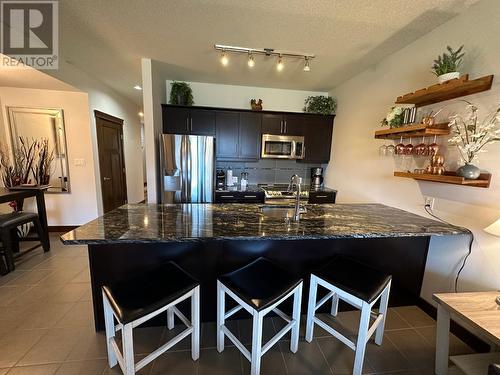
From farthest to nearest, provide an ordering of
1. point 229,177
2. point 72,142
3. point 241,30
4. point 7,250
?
point 229,177 < point 72,142 < point 7,250 < point 241,30

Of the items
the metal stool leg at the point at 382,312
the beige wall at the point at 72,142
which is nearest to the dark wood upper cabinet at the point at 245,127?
the beige wall at the point at 72,142

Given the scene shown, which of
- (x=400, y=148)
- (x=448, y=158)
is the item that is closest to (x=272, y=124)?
(x=400, y=148)

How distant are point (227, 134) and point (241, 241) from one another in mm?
2260

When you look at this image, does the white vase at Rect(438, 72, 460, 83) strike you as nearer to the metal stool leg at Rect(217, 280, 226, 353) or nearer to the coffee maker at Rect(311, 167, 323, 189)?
the metal stool leg at Rect(217, 280, 226, 353)

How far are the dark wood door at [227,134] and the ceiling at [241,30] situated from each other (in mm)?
655

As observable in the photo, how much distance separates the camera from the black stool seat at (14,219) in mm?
2466

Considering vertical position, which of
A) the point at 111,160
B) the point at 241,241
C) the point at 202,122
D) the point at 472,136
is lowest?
the point at 241,241

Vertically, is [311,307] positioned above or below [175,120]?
below

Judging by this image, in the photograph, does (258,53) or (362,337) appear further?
(258,53)

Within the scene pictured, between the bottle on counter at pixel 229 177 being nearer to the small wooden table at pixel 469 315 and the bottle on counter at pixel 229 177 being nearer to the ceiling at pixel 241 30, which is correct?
the ceiling at pixel 241 30

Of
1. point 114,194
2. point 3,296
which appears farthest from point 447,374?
point 114,194

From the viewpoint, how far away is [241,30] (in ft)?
6.88

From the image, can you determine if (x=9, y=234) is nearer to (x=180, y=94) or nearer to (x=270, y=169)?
(x=180, y=94)

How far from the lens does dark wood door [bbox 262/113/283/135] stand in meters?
3.58
